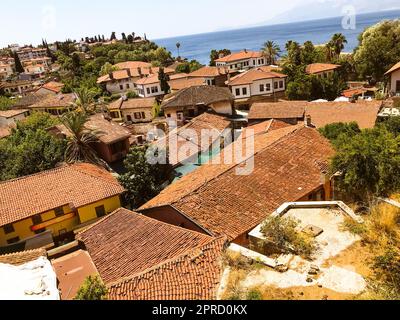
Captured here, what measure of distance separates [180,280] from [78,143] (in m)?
23.4

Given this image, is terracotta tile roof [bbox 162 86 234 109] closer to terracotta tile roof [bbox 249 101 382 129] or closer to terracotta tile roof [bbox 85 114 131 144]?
terracotta tile roof [bbox 249 101 382 129]

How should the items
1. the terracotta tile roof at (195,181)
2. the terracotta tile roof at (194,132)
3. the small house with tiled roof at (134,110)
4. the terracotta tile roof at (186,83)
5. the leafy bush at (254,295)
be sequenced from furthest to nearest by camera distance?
the terracotta tile roof at (186,83) < the small house with tiled roof at (134,110) < the terracotta tile roof at (194,132) < the terracotta tile roof at (195,181) < the leafy bush at (254,295)

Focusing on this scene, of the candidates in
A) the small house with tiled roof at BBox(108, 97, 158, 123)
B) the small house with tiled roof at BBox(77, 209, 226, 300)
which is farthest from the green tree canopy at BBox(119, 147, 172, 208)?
the small house with tiled roof at BBox(108, 97, 158, 123)

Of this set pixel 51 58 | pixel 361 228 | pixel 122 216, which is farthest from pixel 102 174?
pixel 51 58

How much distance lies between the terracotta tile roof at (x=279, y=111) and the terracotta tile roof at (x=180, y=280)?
24.2 metres

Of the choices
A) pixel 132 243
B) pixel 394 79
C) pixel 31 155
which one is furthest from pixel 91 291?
pixel 394 79

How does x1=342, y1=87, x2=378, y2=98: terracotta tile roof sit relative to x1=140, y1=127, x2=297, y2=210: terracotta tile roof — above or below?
below

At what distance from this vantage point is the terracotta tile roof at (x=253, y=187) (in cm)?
1647

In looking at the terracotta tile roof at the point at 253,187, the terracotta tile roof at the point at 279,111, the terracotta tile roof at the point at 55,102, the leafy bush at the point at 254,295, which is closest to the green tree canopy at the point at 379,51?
the terracotta tile roof at the point at 279,111

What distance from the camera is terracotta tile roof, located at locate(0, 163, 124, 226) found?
2284 centimetres

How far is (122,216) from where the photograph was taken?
18.8m

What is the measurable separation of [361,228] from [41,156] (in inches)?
1055

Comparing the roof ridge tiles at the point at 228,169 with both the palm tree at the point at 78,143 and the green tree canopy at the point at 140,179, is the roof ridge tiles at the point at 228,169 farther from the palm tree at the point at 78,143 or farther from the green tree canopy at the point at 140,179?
the palm tree at the point at 78,143

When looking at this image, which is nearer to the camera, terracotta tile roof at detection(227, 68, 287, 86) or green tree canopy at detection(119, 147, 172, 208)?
green tree canopy at detection(119, 147, 172, 208)
